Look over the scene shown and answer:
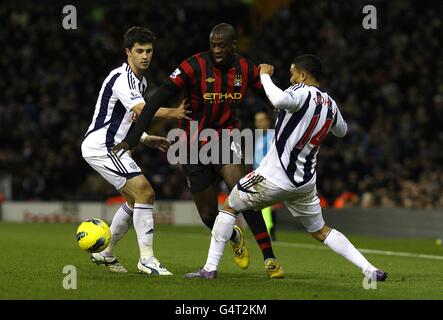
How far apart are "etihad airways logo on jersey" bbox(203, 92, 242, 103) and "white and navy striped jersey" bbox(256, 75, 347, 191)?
0.84 meters

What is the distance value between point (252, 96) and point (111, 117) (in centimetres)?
1727

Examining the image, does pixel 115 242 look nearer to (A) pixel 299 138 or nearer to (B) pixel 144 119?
(B) pixel 144 119

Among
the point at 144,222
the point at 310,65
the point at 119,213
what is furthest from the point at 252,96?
the point at 310,65

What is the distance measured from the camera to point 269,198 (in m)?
9.10

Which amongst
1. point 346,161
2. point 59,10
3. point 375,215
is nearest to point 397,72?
point 346,161

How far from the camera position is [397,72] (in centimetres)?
2722

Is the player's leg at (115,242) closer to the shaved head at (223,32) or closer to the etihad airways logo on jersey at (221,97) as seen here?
the etihad airways logo on jersey at (221,97)

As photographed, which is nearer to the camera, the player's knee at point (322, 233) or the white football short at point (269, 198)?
the white football short at point (269, 198)

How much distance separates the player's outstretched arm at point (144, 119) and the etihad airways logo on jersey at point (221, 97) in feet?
1.53

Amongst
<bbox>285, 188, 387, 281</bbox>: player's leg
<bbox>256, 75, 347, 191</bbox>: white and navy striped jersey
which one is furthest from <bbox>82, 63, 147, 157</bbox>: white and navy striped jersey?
<bbox>285, 188, 387, 281</bbox>: player's leg

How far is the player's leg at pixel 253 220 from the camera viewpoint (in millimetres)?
9855

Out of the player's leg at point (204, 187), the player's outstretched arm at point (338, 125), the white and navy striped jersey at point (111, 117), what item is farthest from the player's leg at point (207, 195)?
the player's outstretched arm at point (338, 125)

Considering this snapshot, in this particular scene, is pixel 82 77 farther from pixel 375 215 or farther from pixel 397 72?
pixel 375 215
